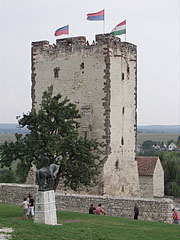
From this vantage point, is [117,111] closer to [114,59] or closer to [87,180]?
[114,59]

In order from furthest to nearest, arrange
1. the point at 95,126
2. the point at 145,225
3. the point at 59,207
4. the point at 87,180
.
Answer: the point at 95,126 → the point at 59,207 → the point at 87,180 → the point at 145,225

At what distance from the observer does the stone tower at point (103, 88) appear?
29.4 meters

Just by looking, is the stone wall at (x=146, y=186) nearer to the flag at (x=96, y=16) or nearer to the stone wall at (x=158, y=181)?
the stone wall at (x=158, y=181)

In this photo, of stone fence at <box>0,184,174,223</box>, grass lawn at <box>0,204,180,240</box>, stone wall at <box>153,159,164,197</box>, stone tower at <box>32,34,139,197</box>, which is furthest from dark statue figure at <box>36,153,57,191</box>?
stone wall at <box>153,159,164,197</box>

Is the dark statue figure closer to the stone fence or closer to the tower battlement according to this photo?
the stone fence

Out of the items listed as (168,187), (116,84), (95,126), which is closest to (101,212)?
(95,126)

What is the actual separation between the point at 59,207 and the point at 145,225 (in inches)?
290

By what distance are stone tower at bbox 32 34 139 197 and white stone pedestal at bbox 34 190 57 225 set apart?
10.3 meters

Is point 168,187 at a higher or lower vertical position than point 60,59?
lower

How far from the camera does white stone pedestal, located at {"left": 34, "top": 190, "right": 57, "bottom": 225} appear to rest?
18.1 m

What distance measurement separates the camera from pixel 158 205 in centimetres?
2445

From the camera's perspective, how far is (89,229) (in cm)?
1717

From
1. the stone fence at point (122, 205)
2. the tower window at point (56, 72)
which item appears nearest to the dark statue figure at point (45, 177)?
the stone fence at point (122, 205)

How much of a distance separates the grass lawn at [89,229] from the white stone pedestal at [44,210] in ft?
1.47
